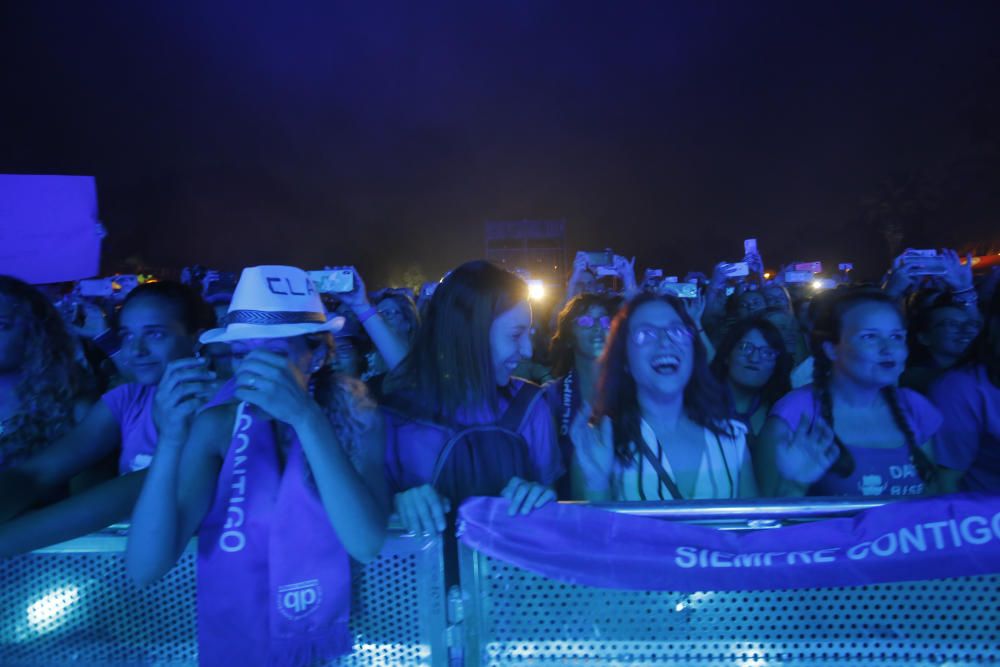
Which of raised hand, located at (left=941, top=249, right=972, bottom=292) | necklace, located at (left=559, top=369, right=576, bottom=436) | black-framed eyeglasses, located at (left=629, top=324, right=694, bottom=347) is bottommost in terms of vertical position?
necklace, located at (left=559, top=369, right=576, bottom=436)

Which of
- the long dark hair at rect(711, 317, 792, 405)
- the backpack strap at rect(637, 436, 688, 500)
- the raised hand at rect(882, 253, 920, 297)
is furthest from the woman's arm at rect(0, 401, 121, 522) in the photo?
the raised hand at rect(882, 253, 920, 297)

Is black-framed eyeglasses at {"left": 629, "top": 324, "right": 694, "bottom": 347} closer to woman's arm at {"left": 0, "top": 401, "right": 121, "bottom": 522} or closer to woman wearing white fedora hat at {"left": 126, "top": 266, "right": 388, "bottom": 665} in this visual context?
woman wearing white fedora hat at {"left": 126, "top": 266, "right": 388, "bottom": 665}

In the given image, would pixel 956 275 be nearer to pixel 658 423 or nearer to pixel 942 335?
pixel 942 335

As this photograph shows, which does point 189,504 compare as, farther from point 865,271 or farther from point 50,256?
point 865,271

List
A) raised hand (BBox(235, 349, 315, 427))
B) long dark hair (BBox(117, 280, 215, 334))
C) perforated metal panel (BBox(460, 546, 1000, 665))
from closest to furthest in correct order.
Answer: raised hand (BBox(235, 349, 315, 427))
perforated metal panel (BBox(460, 546, 1000, 665))
long dark hair (BBox(117, 280, 215, 334))

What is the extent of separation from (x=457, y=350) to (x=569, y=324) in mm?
2203

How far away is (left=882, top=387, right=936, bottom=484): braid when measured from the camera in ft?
9.01

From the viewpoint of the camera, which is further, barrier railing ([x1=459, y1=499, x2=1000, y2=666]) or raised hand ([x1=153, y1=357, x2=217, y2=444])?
barrier railing ([x1=459, y1=499, x2=1000, y2=666])

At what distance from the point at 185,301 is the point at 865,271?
152ft

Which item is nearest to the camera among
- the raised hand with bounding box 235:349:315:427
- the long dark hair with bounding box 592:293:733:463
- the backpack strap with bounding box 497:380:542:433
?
the raised hand with bounding box 235:349:315:427

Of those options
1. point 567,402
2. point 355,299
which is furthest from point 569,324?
point 355,299

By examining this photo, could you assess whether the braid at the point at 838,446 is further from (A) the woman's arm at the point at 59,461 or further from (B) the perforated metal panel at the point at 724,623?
(A) the woman's arm at the point at 59,461

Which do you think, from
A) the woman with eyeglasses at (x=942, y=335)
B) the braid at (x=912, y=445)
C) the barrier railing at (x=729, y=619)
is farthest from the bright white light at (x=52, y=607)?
the woman with eyeglasses at (x=942, y=335)

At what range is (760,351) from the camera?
4312 mm
